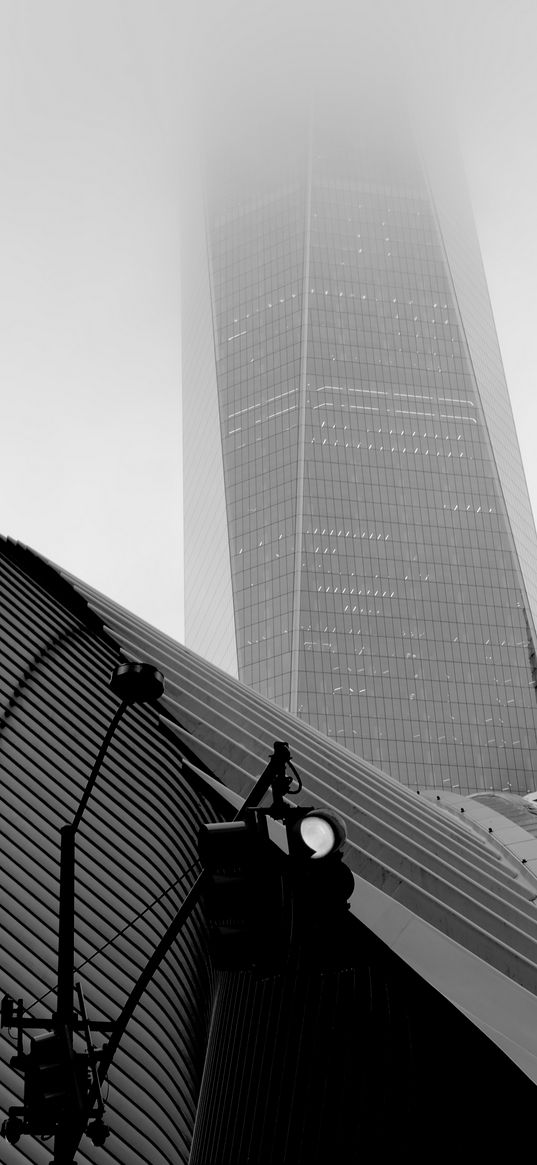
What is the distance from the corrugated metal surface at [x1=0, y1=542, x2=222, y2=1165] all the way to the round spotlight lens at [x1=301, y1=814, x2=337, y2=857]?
18.6 ft

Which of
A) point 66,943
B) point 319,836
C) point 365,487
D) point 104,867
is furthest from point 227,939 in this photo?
point 365,487

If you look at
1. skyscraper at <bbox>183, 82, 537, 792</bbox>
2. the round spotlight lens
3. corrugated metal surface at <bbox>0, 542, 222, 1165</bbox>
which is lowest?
the round spotlight lens

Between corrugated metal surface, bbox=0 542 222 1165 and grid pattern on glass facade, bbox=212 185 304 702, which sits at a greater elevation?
grid pattern on glass facade, bbox=212 185 304 702

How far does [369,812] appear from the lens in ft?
59.5

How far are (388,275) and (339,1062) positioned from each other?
163 m

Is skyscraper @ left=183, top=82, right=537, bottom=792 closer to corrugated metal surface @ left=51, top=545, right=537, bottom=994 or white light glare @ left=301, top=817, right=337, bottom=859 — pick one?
corrugated metal surface @ left=51, top=545, right=537, bottom=994

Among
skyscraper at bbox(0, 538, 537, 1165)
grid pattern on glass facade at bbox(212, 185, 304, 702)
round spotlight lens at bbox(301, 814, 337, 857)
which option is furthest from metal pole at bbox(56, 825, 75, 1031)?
grid pattern on glass facade at bbox(212, 185, 304, 702)

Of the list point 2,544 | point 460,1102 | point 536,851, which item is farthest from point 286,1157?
point 536,851

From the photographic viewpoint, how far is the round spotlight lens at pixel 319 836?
6.08 m

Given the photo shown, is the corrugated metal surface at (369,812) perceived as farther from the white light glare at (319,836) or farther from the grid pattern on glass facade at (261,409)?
the grid pattern on glass facade at (261,409)

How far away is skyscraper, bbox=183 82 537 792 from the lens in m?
134

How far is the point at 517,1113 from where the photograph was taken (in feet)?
24.2

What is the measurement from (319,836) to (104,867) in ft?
36.2

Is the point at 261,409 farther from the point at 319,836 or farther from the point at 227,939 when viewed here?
the point at 319,836
